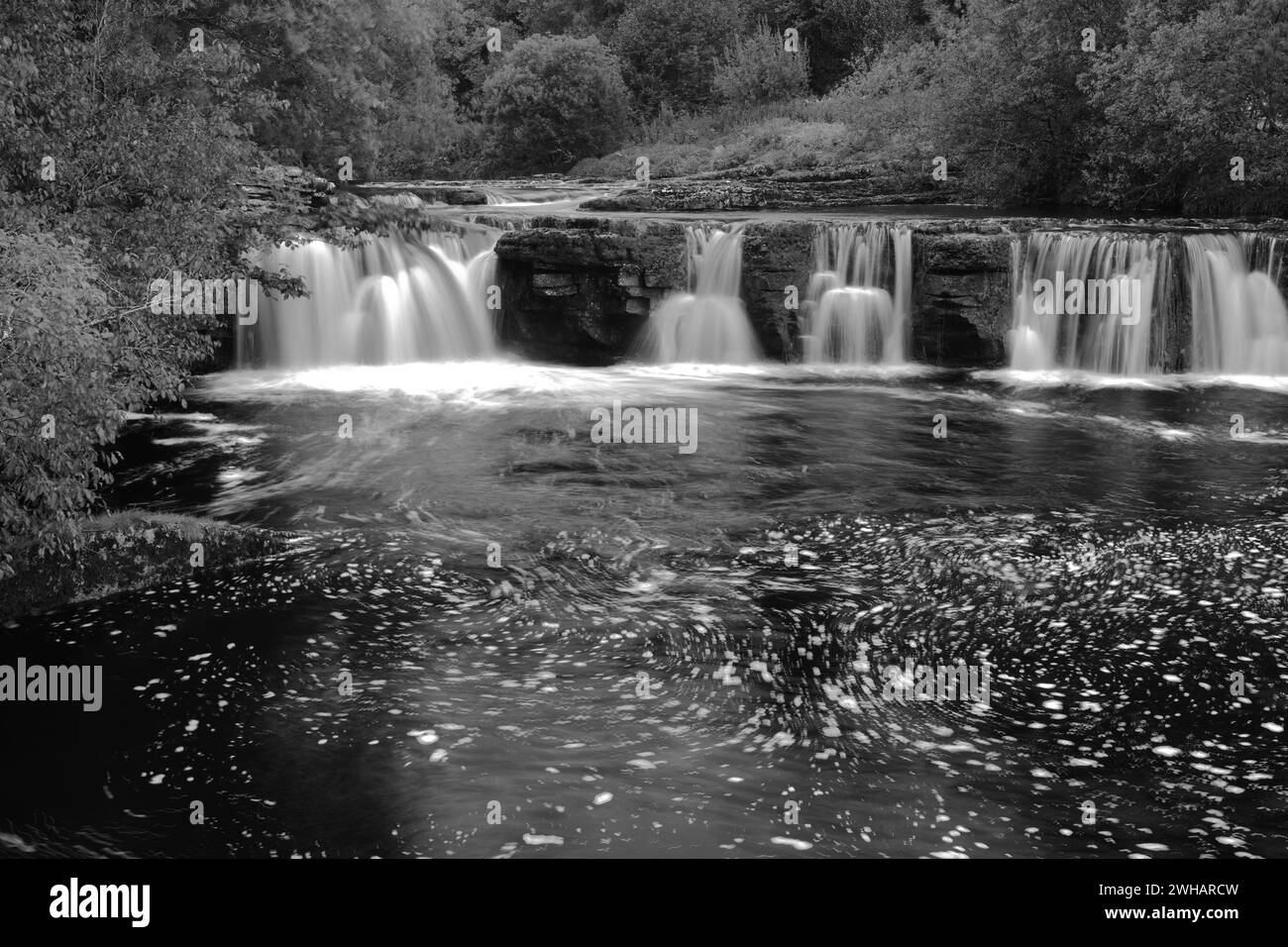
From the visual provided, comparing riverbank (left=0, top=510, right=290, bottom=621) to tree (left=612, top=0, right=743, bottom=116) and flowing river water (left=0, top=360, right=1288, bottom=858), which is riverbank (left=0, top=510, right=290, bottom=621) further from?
tree (left=612, top=0, right=743, bottom=116)

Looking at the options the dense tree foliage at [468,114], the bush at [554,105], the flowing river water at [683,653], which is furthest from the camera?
the bush at [554,105]

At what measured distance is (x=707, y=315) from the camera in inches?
869

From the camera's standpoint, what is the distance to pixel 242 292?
19.6 metres

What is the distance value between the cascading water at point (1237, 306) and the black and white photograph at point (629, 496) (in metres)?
0.07

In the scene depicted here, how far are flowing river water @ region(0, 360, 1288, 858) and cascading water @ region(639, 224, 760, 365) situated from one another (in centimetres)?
609

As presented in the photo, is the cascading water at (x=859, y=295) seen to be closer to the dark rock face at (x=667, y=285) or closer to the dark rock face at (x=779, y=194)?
the dark rock face at (x=667, y=285)

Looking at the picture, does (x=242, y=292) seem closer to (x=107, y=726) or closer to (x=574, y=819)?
(x=107, y=726)

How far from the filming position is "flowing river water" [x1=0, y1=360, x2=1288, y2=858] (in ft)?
23.1

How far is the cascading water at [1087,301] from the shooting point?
2080 cm

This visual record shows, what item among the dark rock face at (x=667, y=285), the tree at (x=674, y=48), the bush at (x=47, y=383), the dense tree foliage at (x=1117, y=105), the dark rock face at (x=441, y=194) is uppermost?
the tree at (x=674, y=48)

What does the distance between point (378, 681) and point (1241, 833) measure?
220 inches

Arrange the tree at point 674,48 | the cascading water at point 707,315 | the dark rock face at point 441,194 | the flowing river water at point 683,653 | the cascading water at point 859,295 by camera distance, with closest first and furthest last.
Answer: the flowing river water at point 683,653
the cascading water at point 859,295
the cascading water at point 707,315
the dark rock face at point 441,194
the tree at point 674,48

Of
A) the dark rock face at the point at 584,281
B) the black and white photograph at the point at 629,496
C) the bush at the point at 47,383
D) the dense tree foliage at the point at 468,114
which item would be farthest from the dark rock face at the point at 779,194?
the bush at the point at 47,383
